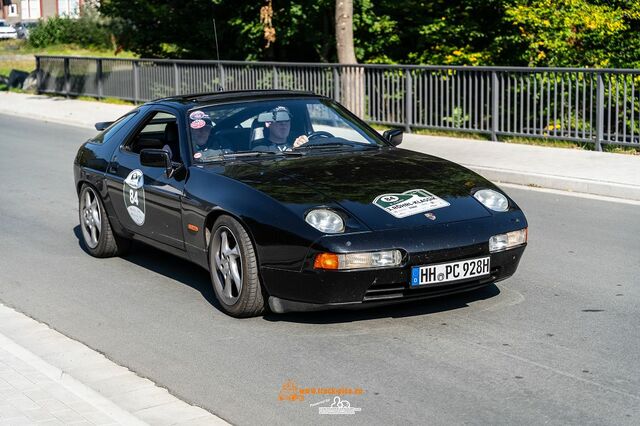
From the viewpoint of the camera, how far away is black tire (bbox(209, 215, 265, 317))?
6996 mm

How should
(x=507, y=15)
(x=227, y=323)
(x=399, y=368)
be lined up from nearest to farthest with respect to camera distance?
(x=399, y=368) → (x=227, y=323) → (x=507, y=15)

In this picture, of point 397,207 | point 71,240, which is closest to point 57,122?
point 71,240

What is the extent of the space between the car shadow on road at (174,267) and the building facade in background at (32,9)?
3404 inches

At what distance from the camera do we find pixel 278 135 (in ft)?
26.8

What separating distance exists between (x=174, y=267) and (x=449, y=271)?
10.2 feet

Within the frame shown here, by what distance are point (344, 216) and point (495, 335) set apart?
1.17 metres

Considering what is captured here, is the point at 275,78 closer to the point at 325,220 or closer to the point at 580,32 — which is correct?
the point at 580,32

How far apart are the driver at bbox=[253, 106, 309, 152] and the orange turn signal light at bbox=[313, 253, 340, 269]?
1685 millimetres

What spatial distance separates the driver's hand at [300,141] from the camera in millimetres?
8168

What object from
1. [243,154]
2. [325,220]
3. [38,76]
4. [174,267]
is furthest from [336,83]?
[38,76]

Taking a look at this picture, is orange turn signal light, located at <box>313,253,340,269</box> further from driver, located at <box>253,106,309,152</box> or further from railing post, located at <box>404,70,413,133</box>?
railing post, located at <box>404,70,413,133</box>

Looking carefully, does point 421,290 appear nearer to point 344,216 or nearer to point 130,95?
point 344,216

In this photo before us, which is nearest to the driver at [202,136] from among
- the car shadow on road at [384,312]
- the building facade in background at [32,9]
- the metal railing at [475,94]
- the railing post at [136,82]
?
the car shadow on road at [384,312]

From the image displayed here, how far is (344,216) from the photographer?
675 cm
